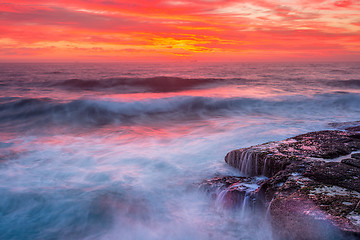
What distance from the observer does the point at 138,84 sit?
24.1 m

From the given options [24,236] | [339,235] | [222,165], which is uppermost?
[339,235]

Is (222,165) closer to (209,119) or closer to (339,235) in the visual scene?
(339,235)

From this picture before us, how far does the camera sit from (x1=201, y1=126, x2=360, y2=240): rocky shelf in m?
2.50

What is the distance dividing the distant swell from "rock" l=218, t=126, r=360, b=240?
1742cm

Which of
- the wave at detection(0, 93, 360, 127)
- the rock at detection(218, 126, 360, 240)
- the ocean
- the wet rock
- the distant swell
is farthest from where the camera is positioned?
the distant swell

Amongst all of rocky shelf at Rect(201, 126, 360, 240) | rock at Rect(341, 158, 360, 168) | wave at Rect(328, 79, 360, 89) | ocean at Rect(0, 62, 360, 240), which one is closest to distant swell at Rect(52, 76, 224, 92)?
ocean at Rect(0, 62, 360, 240)

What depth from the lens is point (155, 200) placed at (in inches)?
178

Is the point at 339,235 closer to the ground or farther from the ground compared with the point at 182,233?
farther from the ground

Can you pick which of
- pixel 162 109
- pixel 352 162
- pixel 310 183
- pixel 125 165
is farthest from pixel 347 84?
pixel 310 183

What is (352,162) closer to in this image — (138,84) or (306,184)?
(306,184)

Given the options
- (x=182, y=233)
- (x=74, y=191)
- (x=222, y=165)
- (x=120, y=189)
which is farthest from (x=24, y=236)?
(x=222, y=165)

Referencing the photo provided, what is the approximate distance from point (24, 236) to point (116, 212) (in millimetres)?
1300

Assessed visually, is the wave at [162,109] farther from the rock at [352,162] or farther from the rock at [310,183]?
the rock at [352,162]

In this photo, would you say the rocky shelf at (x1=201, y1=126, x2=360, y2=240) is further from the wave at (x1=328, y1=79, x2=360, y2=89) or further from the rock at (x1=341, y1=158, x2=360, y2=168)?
the wave at (x1=328, y1=79, x2=360, y2=89)
